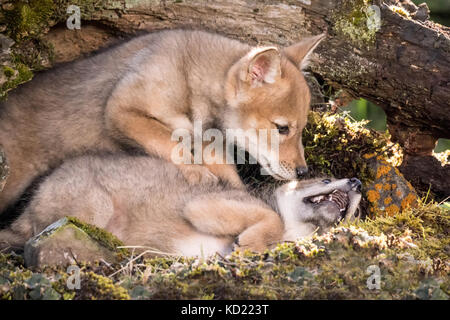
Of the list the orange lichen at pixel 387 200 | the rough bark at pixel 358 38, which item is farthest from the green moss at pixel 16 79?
the orange lichen at pixel 387 200

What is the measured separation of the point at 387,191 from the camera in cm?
545

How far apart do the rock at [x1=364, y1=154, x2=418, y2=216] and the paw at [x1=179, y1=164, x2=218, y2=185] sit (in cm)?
160

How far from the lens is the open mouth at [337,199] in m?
4.74

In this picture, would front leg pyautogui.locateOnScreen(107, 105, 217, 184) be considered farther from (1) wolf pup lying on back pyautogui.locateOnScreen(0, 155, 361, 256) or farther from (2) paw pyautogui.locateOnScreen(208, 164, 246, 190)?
(2) paw pyautogui.locateOnScreen(208, 164, 246, 190)

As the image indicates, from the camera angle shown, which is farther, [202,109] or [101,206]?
[202,109]

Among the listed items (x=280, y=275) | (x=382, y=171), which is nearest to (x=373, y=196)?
(x=382, y=171)

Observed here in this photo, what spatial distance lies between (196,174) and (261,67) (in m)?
1.06

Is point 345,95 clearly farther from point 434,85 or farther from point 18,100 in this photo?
point 18,100

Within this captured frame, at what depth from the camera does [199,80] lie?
4.79 metres

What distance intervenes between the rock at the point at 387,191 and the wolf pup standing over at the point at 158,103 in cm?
92

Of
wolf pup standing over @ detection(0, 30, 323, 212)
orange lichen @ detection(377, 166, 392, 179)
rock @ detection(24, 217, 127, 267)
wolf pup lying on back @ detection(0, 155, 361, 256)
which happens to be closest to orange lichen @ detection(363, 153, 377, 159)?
orange lichen @ detection(377, 166, 392, 179)

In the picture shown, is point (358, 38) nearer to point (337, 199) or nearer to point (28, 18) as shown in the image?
point (337, 199)
